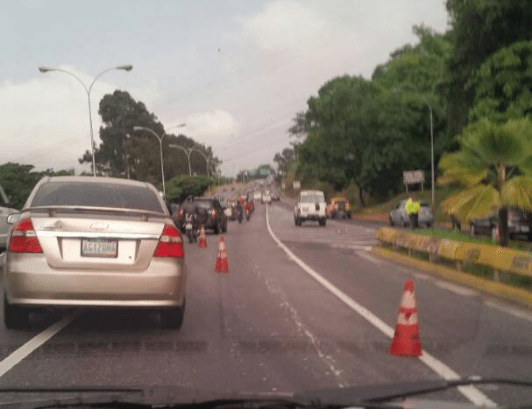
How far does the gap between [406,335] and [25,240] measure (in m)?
3.94

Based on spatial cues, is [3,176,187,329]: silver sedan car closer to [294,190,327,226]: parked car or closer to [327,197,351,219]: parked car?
[294,190,327,226]: parked car

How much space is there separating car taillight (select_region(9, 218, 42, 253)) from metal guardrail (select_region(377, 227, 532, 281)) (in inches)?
267

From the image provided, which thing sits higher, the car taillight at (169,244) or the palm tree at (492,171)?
the palm tree at (492,171)

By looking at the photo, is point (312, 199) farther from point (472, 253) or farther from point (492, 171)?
point (472, 253)

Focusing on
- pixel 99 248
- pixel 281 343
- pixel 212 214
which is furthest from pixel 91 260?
pixel 212 214

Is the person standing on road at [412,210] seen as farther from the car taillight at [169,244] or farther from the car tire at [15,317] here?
the car tire at [15,317]

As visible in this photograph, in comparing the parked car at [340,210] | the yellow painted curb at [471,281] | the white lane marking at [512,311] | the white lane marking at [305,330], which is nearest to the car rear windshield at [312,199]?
the parked car at [340,210]

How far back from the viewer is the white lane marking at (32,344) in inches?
261

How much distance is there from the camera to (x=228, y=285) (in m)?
12.8

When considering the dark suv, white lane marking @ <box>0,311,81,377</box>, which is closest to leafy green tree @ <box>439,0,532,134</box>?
the dark suv

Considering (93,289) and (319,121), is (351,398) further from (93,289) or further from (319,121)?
(319,121)

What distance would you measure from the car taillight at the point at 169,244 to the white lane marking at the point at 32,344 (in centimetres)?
151

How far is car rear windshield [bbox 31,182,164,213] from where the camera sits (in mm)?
8547

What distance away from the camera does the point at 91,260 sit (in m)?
7.52
